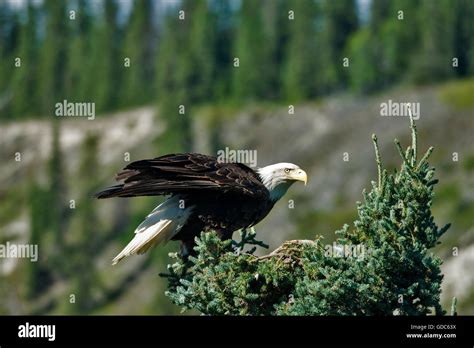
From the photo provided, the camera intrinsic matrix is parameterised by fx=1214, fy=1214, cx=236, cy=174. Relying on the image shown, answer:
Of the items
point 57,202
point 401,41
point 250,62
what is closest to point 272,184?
point 57,202

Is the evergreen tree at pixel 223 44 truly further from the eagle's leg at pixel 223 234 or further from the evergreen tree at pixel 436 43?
the eagle's leg at pixel 223 234

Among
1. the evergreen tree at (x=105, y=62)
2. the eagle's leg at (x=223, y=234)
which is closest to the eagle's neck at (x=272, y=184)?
the eagle's leg at (x=223, y=234)

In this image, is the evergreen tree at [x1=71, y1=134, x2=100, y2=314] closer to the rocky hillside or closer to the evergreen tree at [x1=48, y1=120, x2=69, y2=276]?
the rocky hillside

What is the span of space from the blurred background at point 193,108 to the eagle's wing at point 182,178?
160 feet

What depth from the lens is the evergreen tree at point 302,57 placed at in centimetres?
9756

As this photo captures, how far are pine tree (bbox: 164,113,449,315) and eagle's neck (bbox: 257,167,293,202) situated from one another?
221 cm

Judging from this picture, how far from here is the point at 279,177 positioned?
13.0m

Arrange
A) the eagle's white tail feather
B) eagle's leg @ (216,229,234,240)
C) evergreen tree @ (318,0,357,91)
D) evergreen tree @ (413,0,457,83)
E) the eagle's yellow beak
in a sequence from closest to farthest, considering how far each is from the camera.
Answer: the eagle's white tail feather, eagle's leg @ (216,229,234,240), the eagle's yellow beak, evergreen tree @ (413,0,457,83), evergreen tree @ (318,0,357,91)

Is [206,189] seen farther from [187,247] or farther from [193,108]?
[193,108]

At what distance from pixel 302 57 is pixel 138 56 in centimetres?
1691

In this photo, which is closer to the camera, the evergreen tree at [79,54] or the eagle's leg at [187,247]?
the eagle's leg at [187,247]

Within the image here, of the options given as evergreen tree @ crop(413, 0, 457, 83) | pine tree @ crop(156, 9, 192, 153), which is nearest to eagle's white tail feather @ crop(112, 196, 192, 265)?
pine tree @ crop(156, 9, 192, 153)

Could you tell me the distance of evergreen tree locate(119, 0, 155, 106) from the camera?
10675cm

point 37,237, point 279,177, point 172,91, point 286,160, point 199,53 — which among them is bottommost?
point 279,177
